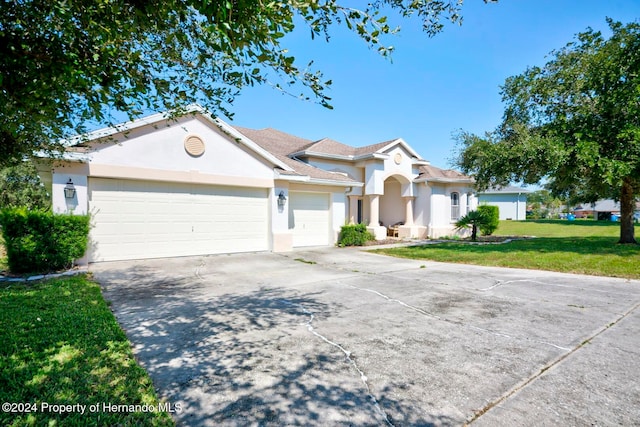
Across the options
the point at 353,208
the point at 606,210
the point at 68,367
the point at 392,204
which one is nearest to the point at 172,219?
the point at 68,367

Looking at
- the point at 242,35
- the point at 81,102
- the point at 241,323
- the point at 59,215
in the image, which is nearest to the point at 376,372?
the point at 241,323

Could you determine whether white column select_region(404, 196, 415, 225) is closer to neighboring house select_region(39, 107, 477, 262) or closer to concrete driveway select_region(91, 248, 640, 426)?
neighboring house select_region(39, 107, 477, 262)

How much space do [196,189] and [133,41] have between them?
7157 mm

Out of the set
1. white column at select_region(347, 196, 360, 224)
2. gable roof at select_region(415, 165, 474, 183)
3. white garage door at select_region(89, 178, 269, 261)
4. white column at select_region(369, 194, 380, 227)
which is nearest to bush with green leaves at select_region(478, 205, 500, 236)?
gable roof at select_region(415, 165, 474, 183)

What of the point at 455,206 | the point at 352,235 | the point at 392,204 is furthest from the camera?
the point at 392,204

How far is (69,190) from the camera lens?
901 cm

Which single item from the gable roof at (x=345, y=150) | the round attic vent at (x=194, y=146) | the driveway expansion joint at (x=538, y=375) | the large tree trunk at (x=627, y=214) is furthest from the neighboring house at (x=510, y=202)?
the driveway expansion joint at (x=538, y=375)

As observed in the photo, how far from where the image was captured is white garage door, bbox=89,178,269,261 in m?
9.80

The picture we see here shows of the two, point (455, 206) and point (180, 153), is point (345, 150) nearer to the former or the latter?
point (455, 206)

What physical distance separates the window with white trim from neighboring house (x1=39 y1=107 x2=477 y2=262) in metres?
6.13

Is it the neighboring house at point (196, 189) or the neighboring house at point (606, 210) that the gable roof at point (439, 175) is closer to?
the neighboring house at point (196, 189)

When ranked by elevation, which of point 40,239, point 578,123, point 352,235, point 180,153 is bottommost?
point 352,235

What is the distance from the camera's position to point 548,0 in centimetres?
566

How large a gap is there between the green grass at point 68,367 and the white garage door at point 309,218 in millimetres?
9189
